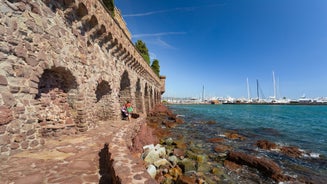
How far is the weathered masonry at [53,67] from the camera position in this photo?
13.7 feet

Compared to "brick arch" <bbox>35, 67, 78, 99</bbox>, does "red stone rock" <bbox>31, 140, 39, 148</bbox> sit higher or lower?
lower

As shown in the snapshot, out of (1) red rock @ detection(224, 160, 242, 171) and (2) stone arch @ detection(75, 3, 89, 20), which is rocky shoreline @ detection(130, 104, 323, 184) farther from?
(2) stone arch @ detection(75, 3, 89, 20)

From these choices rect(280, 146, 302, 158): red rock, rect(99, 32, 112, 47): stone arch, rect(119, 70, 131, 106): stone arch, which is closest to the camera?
rect(99, 32, 112, 47): stone arch

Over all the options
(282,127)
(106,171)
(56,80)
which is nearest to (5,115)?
(106,171)

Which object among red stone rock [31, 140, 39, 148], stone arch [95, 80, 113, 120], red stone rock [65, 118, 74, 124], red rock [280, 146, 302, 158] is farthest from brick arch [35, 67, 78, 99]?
red rock [280, 146, 302, 158]

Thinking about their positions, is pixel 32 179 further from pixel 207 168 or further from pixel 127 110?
pixel 127 110

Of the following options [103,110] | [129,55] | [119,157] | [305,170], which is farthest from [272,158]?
[129,55]

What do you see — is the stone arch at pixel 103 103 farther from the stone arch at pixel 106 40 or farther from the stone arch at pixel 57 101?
the stone arch at pixel 57 101

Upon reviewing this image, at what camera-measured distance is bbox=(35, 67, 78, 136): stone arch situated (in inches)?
242

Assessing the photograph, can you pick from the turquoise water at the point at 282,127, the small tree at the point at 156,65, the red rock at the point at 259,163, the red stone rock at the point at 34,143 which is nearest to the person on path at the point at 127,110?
the red stone rock at the point at 34,143

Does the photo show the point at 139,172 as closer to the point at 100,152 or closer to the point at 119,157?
the point at 119,157

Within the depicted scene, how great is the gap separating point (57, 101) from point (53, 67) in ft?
5.30

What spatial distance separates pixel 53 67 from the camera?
5.81 m

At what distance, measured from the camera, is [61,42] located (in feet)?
20.0
